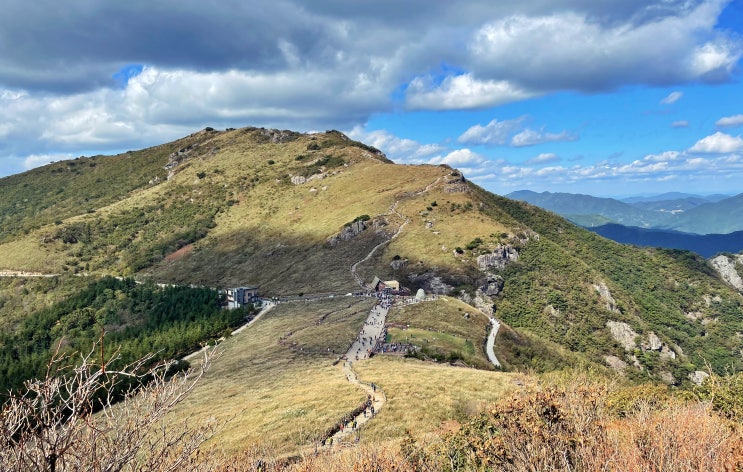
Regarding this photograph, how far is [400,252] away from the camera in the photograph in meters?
96.9

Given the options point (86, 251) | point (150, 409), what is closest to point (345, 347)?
point (150, 409)

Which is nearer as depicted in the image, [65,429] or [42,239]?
[65,429]

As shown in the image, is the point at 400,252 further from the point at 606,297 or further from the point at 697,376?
the point at 697,376

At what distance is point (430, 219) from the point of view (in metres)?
110

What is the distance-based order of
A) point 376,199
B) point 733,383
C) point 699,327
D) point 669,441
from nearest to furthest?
1. point 669,441
2. point 733,383
3. point 699,327
4. point 376,199

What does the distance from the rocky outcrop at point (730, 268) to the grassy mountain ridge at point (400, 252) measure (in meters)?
20.2

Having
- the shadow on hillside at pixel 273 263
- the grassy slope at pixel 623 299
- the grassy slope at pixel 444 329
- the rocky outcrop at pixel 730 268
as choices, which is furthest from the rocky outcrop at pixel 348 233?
the rocky outcrop at pixel 730 268

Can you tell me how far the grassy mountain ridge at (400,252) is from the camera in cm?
8244

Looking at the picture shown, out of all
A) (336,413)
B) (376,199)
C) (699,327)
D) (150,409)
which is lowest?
(699,327)

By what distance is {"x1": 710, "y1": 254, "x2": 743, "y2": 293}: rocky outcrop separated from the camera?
517 feet

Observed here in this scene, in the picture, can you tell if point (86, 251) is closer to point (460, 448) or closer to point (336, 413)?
point (336, 413)

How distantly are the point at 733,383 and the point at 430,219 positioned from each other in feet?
284

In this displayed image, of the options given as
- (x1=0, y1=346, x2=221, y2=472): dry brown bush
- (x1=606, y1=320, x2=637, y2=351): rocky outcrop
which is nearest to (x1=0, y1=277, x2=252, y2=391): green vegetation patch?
(x1=0, y1=346, x2=221, y2=472): dry brown bush

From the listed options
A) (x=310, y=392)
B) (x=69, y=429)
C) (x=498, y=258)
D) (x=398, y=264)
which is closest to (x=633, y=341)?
(x=498, y=258)
